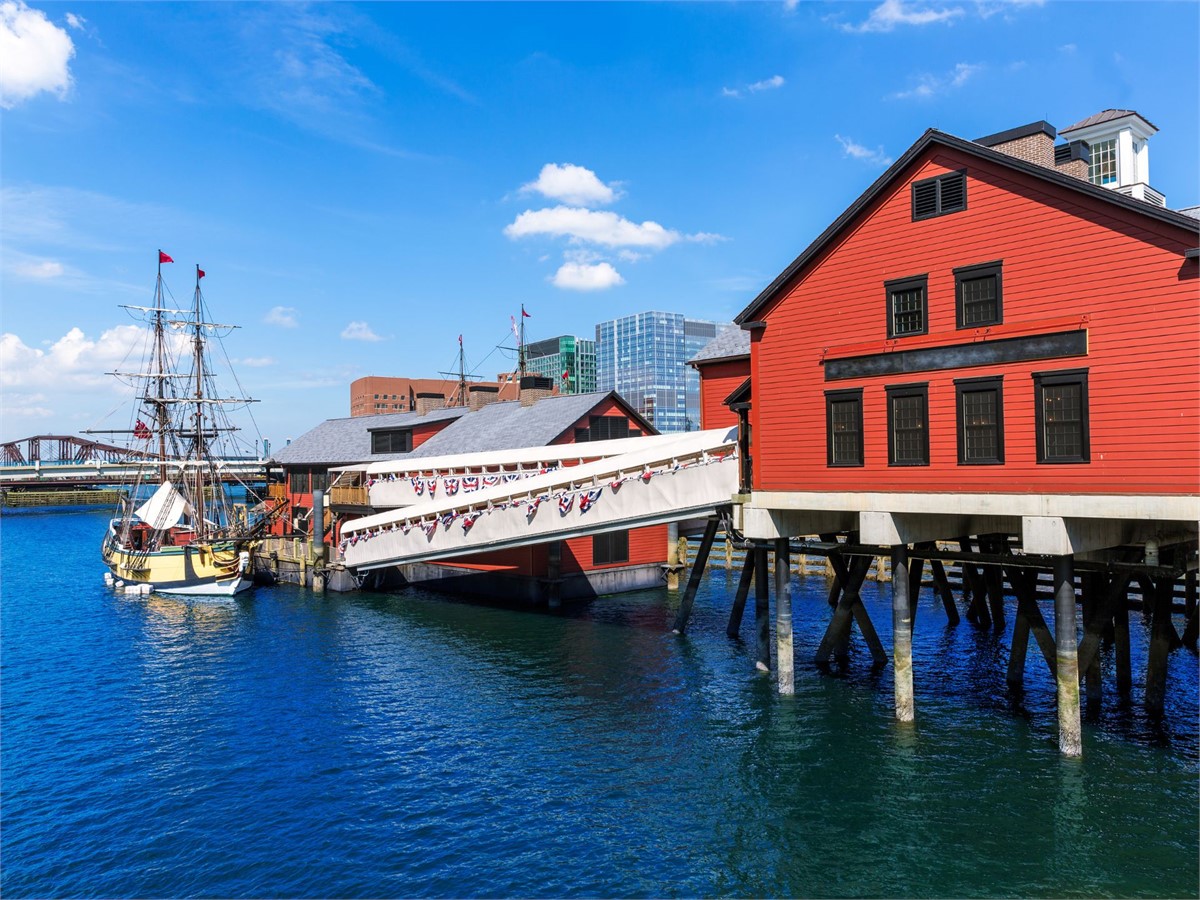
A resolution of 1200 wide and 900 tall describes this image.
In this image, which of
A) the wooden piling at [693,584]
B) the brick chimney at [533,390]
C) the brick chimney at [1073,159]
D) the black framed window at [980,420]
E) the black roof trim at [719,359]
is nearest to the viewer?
the black framed window at [980,420]

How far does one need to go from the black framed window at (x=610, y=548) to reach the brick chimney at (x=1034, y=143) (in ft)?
87.9

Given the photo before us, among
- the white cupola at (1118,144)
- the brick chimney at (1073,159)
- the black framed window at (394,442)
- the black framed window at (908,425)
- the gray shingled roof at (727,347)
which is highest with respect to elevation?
the white cupola at (1118,144)

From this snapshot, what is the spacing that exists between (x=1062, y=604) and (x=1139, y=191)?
17.7 metres

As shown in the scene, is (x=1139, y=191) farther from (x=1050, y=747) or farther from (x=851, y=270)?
(x=1050, y=747)

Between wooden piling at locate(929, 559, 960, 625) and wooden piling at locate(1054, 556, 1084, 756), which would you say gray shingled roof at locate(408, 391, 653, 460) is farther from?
wooden piling at locate(1054, 556, 1084, 756)

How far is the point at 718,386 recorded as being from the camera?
34.8m

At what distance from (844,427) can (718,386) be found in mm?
12389

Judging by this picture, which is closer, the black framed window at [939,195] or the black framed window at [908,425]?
the black framed window at [939,195]

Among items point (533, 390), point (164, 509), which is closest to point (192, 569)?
point (164, 509)

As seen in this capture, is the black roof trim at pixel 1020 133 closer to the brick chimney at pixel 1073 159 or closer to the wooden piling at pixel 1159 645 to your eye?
the brick chimney at pixel 1073 159

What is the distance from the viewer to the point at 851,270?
22594mm

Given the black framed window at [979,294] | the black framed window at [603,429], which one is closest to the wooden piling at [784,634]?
the black framed window at [979,294]

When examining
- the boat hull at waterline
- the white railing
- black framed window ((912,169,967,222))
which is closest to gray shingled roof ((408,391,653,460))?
the white railing

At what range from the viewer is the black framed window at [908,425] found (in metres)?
21.1
